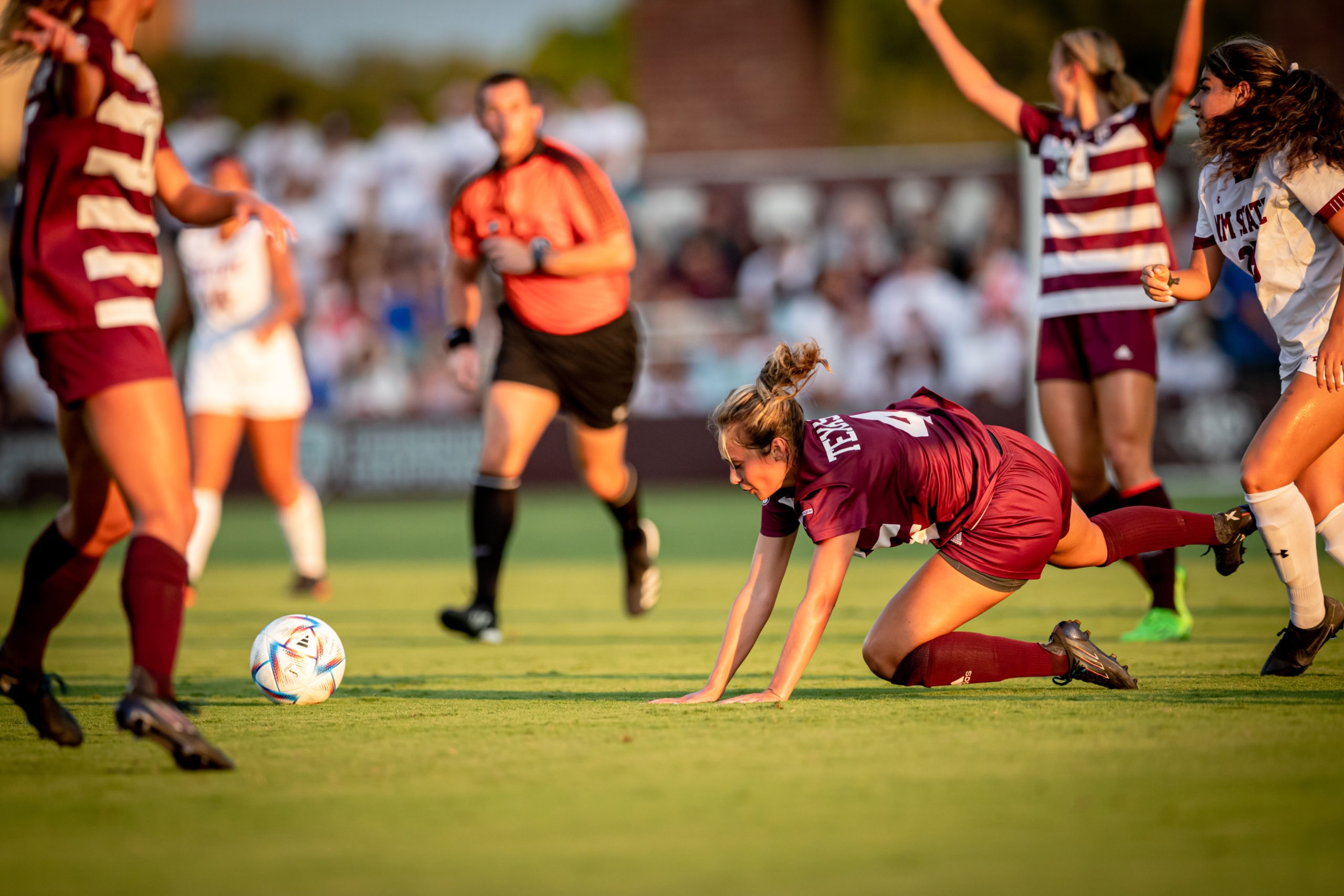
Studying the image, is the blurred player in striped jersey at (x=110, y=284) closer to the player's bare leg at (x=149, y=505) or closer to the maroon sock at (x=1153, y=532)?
the player's bare leg at (x=149, y=505)

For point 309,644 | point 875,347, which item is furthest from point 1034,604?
point 875,347

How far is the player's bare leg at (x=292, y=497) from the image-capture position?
8.30m

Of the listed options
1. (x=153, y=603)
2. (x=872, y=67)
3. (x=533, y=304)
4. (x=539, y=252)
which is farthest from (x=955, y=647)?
(x=872, y=67)

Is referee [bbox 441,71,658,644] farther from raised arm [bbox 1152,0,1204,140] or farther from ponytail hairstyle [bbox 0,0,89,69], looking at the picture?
ponytail hairstyle [bbox 0,0,89,69]

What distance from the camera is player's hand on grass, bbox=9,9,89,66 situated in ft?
11.8

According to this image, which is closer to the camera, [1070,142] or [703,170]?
[1070,142]

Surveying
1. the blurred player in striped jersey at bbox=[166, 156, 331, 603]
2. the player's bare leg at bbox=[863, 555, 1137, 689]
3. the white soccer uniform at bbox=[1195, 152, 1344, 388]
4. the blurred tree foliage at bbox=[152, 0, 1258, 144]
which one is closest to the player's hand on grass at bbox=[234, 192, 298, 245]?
the player's bare leg at bbox=[863, 555, 1137, 689]

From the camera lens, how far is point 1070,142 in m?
5.98

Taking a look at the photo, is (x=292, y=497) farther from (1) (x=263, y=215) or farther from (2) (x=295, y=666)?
(1) (x=263, y=215)

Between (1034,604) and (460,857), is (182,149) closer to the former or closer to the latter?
(1034,604)

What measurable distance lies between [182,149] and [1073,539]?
51.1 feet

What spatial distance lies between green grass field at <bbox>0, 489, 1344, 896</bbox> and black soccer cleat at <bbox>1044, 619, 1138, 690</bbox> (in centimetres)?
8

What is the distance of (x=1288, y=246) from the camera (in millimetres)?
4672

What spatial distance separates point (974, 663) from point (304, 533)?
501 centimetres
